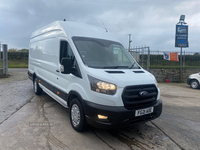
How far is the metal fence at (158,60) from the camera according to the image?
39.6 feet

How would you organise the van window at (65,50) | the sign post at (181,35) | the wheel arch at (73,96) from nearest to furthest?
the wheel arch at (73,96), the van window at (65,50), the sign post at (181,35)

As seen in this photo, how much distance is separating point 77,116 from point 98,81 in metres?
1.08

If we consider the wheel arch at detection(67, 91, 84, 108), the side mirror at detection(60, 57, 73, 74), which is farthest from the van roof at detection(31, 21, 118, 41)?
the wheel arch at detection(67, 91, 84, 108)

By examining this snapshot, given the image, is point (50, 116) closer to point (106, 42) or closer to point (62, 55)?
point (62, 55)

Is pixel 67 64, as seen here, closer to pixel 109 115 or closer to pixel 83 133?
pixel 109 115

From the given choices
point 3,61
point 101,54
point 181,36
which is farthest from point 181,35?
point 3,61

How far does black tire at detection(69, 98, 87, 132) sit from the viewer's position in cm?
337

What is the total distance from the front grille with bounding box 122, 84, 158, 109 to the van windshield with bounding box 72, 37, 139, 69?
2.65 feet

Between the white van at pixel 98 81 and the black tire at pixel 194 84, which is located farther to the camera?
the black tire at pixel 194 84

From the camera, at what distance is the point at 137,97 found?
10.3 ft

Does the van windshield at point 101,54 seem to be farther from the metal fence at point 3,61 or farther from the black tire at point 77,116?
the metal fence at point 3,61

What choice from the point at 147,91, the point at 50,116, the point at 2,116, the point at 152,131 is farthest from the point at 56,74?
the point at 152,131

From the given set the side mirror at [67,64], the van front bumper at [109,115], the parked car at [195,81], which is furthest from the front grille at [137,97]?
the parked car at [195,81]

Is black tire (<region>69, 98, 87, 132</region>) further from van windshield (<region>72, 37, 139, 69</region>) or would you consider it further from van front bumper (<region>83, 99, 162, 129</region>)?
van windshield (<region>72, 37, 139, 69</region>)
